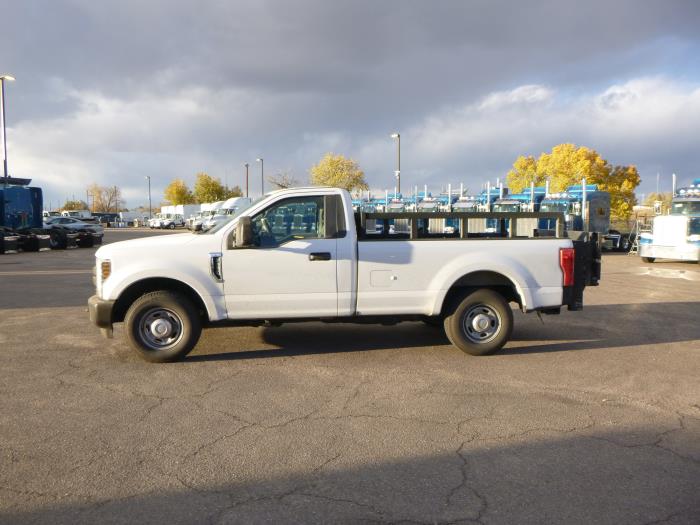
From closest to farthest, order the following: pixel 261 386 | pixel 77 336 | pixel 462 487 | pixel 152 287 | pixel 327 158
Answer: pixel 462 487, pixel 261 386, pixel 152 287, pixel 77 336, pixel 327 158

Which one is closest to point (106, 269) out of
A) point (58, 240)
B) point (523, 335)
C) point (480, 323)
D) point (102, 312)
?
point (102, 312)

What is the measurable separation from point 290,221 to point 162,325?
Answer: 1843 millimetres

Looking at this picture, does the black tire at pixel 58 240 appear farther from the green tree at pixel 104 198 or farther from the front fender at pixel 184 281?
the green tree at pixel 104 198

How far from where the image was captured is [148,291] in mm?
6660

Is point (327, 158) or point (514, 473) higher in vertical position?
point (327, 158)

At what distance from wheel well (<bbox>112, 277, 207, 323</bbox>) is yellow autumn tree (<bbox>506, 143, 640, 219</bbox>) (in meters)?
34.0

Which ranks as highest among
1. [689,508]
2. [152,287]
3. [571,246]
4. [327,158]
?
[327,158]

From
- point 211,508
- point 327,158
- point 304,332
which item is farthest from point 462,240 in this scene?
point 327,158

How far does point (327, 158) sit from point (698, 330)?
1655 inches

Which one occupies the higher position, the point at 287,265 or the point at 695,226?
the point at 695,226

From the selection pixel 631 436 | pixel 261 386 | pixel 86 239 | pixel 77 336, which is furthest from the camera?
pixel 86 239

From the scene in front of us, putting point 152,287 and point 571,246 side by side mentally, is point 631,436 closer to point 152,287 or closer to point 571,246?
point 571,246

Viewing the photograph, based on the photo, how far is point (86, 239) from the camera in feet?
99.9

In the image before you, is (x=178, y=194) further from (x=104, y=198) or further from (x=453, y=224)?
(x=453, y=224)
